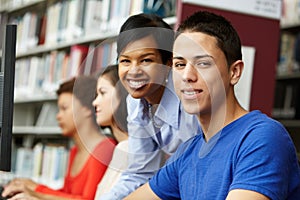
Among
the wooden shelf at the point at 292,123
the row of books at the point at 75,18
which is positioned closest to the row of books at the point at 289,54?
the wooden shelf at the point at 292,123

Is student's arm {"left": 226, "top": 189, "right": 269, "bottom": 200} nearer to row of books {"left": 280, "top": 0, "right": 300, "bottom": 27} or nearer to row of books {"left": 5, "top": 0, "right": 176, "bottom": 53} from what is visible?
row of books {"left": 5, "top": 0, "right": 176, "bottom": 53}

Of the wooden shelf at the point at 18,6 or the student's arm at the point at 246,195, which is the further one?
the wooden shelf at the point at 18,6

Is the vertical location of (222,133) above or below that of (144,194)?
above

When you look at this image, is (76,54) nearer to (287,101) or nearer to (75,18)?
(75,18)

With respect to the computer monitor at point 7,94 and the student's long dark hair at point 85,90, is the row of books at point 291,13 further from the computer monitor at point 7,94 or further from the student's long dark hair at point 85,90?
the computer monitor at point 7,94

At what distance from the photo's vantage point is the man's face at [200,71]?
1.16 m

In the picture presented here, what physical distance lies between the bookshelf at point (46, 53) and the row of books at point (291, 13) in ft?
2.99

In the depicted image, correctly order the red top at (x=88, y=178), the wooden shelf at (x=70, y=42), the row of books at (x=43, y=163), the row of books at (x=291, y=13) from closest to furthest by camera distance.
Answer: the red top at (x=88, y=178), the wooden shelf at (x=70, y=42), the row of books at (x=291, y=13), the row of books at (x=43, y=163)

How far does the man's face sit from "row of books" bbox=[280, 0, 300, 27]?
213 centimetres

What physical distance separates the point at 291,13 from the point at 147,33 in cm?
215

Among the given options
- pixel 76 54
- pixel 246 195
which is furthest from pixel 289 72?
pixel 246 195

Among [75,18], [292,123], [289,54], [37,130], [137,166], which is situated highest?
[75,18]

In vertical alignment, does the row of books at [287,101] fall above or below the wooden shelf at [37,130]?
above

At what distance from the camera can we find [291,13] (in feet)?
10.6
